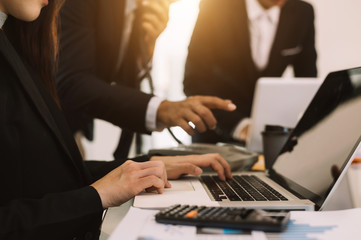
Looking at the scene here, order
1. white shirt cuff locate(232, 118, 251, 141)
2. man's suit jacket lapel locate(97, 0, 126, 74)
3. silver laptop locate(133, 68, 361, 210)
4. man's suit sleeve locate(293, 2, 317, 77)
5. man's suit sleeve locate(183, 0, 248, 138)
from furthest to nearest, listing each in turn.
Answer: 1. man's suit sleeve locate(293, 2, 317, 77)
2. man's suit sleeve locate(183, 0, 248, 138)
3. white shirt cuff locate(232, 118, 251, 141)
4. man's suit jacket lapel locate(97, 0, 126, 74)
5. silver laptop locate(133, 68, 361, 210)

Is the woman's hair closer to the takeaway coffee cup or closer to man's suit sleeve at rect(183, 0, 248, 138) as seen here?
the takeaway coffee cup

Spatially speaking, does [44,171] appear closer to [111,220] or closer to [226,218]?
[111,220]

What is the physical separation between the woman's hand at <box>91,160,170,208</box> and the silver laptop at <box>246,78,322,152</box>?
A: 0.72 metres

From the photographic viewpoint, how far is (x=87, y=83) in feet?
4.96

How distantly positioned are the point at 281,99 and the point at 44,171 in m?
0.93

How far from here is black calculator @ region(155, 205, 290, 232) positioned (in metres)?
0.54

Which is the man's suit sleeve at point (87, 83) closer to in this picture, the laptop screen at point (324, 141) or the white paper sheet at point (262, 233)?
the laptop screen at point (324, 141)

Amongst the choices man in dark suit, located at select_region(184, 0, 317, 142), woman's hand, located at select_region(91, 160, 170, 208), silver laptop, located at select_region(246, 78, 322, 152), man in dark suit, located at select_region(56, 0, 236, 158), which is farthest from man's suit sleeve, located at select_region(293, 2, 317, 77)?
woman's hand, located at select_region(91, 160, 170, 208)

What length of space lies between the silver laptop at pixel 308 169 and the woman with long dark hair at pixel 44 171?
0.05 metres

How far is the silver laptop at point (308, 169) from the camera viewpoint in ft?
2.46

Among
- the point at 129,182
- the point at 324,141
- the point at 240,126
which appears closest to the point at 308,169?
the point at 324,141

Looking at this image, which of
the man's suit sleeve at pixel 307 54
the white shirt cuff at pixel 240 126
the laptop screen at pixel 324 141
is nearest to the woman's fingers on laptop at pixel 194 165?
the laptop screen at pixel 324 141

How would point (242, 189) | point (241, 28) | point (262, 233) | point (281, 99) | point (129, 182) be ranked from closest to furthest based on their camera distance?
1. point (262, 233)
2. point (129, 182)
3. point (242, 189)
4. point (281, 99)
5. point (241, 28)

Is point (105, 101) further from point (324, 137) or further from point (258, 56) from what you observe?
point (258, 56)
